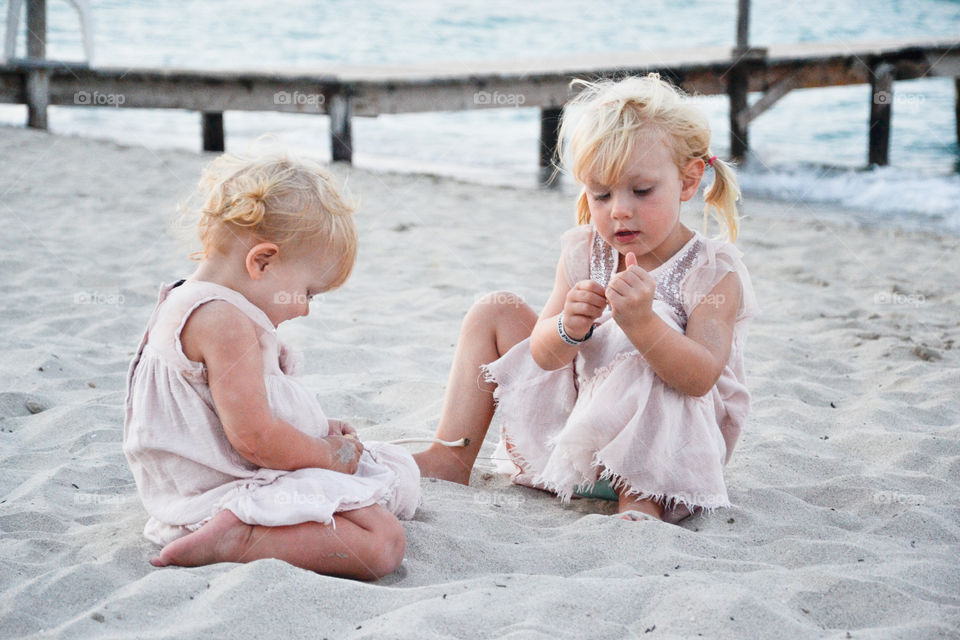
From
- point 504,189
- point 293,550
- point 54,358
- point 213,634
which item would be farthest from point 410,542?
point 504,189

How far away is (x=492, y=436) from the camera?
3.19 m

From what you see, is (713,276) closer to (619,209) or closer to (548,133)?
(619,209)

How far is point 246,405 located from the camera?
1995 mm

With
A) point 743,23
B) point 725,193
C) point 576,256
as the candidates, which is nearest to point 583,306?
point 576,256

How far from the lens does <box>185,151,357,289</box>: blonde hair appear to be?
6.73 feet

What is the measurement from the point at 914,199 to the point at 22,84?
304 inches

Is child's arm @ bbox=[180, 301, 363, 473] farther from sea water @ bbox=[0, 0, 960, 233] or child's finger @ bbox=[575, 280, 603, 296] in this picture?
sea water @ bbox=[0, 0, 960, 233]

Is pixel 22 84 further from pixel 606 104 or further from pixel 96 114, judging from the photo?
pixel 606 104

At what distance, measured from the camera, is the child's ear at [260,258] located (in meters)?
2.06

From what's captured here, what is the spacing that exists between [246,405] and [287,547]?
0.32 m

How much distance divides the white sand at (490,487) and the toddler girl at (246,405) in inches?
3.7

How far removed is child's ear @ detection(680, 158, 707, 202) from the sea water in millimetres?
5646

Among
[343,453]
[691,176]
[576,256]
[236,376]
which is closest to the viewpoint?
[236,376]

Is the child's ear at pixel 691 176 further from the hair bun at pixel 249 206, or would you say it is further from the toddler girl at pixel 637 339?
the hair bun at pixel 249 206
